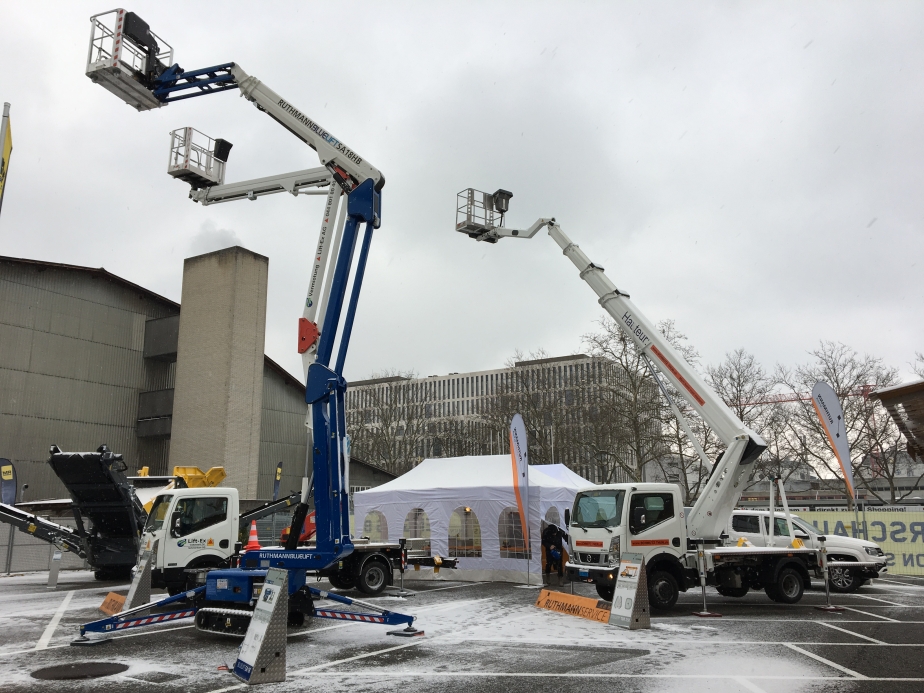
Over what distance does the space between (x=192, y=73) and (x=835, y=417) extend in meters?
15.8

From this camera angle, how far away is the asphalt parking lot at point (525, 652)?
7.34 meters

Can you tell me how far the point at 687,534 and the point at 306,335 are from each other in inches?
330

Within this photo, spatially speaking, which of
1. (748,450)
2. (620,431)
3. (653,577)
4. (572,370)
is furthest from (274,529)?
(572,370)

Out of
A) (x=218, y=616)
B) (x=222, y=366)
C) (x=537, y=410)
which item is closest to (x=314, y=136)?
(x=218, y=616)

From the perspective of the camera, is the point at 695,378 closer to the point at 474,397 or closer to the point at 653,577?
the point at 653,577

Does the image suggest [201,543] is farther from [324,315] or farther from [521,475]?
[521,475]

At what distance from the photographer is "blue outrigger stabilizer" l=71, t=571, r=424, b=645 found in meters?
9.14

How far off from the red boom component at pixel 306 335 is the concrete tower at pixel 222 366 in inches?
931

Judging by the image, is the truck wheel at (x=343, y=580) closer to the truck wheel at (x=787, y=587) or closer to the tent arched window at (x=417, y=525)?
the tent arched window at (x=417, y=525)

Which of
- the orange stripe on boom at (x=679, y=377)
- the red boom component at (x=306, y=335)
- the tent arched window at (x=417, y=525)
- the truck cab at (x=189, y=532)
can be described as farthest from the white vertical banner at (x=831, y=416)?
the truck cab at (x=189, y=532)

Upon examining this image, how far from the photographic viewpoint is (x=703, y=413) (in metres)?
14.2

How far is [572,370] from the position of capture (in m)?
50.0

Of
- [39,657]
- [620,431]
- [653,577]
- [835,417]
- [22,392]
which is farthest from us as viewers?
[620,431]

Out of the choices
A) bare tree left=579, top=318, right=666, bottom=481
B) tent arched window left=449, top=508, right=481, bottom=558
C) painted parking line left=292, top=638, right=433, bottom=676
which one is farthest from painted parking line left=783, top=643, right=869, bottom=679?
bare tree left=579, top=318, right=666, bottom=481
